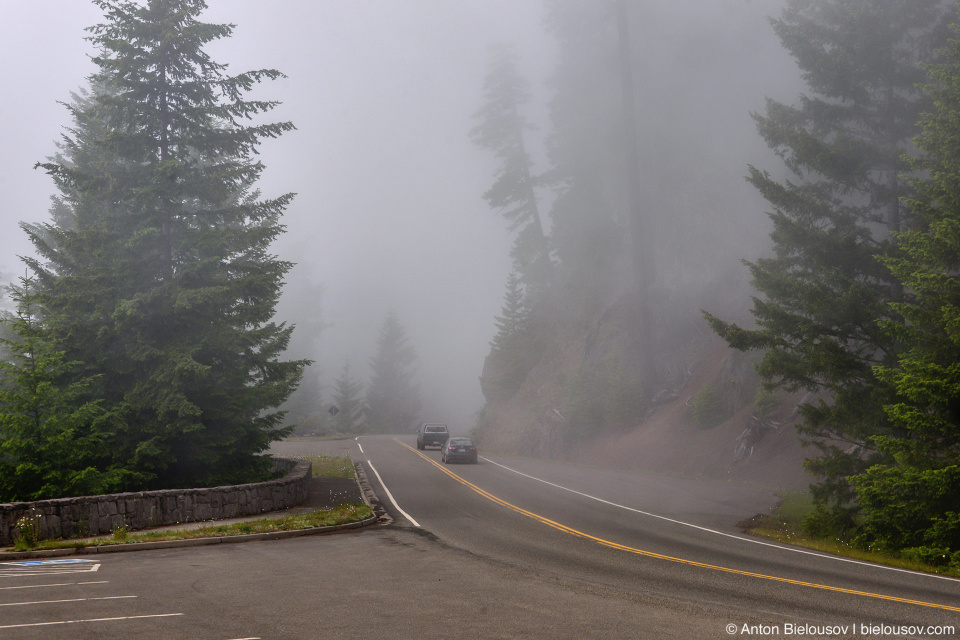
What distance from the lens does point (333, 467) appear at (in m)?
32.0

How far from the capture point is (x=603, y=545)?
13438 mm

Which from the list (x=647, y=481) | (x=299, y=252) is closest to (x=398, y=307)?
(x=299, y=252)

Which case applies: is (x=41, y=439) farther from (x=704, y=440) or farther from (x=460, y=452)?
(x=704, y=440)

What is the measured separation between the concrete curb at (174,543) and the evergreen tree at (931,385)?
1228cm

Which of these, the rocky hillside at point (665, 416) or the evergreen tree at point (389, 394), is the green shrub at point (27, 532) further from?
the evergreen tree at point (389, 394)

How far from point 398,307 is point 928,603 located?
6076 inches

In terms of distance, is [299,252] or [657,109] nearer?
[657,109]

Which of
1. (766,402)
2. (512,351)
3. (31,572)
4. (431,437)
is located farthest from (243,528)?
(512,351)

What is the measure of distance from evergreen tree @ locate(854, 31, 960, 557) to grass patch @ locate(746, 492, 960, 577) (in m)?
0.41

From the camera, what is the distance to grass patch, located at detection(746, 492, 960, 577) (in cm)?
1234

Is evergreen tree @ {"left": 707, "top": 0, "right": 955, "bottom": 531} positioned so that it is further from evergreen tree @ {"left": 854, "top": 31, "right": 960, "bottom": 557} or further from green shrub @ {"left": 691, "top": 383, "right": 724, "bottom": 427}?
green shrub @ {"left": 691, "top": 383, "right": 724, "bottom": 427}

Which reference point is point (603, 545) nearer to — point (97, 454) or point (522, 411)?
point (97, 454)

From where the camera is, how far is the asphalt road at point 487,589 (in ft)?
24.4

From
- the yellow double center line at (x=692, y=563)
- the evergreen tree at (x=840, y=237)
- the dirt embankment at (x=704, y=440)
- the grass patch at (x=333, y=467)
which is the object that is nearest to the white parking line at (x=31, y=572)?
the yellow double center line at (x=692, y=563)
